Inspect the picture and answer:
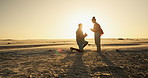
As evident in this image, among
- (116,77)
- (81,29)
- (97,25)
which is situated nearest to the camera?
(116,77)

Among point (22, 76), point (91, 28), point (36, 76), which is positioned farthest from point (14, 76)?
point (91, 28)

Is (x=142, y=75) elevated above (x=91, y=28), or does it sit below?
below

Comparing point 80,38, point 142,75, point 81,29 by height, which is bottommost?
point 142,75

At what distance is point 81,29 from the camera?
1283 cm

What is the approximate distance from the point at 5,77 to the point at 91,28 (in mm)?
8547

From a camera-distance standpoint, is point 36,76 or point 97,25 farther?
point 97,25

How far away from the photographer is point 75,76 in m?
4.71

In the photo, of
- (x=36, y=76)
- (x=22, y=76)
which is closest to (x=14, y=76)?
(x=22, y=76)

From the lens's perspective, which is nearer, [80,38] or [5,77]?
[5,77]

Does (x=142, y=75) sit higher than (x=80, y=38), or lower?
lower

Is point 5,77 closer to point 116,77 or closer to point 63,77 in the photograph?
point 63,77

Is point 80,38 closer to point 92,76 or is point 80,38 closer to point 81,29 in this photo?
point 81,29

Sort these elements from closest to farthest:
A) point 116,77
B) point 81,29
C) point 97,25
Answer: point 116,77 → point 97,25 → point 81,29

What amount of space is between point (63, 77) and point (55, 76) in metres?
0.29
